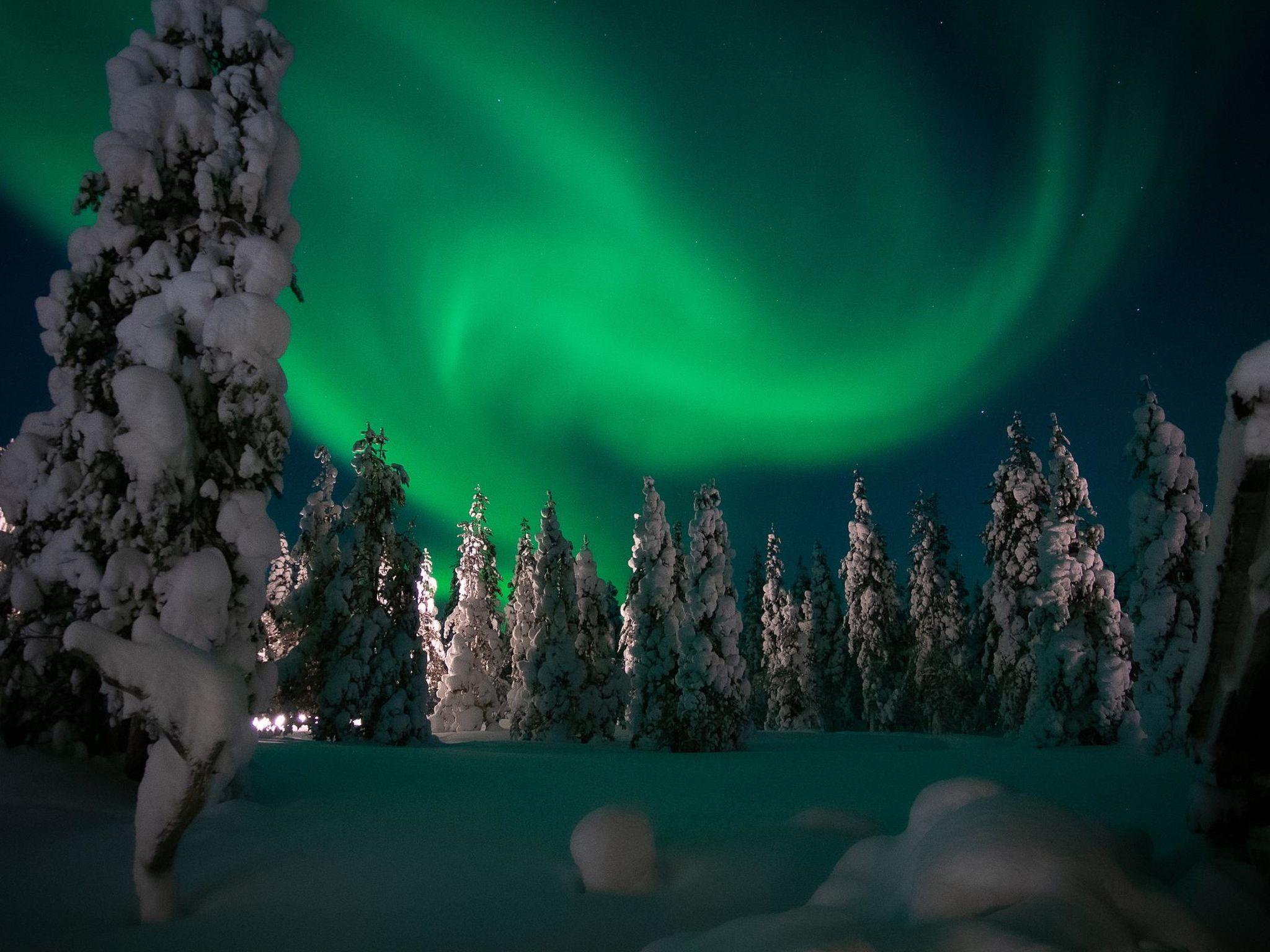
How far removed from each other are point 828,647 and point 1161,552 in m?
28.4

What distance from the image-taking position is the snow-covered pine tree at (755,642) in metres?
54.5

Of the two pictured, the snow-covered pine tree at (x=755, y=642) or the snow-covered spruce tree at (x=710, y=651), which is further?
the snow-covered pine tree at (x=755, y=642)

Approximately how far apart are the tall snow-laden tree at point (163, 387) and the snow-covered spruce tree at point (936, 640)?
3763 centimetres

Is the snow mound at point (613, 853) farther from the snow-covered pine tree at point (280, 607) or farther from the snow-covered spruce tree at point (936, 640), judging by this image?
the snow-covered spruce tree at point (936, 640)

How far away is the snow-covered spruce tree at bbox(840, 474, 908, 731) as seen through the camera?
41.6 metres

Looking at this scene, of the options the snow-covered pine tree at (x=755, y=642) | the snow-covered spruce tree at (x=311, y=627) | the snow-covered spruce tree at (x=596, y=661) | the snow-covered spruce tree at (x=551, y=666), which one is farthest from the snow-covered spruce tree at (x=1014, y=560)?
the snow-covered spruce tree at (x=311, y=627)

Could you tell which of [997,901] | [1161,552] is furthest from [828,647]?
[997,901]

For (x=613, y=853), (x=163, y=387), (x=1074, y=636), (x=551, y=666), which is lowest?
(x=613, y=853)

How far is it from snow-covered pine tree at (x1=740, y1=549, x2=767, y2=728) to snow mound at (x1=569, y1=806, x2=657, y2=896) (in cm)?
4905

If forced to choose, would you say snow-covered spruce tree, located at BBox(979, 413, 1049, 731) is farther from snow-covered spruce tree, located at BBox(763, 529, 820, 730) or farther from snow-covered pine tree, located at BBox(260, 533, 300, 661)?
snow-covered pine tree, located at BBox(260, 533, 300, 661)

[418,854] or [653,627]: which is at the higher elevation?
[653,627]

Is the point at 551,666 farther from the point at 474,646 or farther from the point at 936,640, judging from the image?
the point at 936,640

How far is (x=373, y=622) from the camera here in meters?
23.3

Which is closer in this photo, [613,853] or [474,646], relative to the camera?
[613,853]
